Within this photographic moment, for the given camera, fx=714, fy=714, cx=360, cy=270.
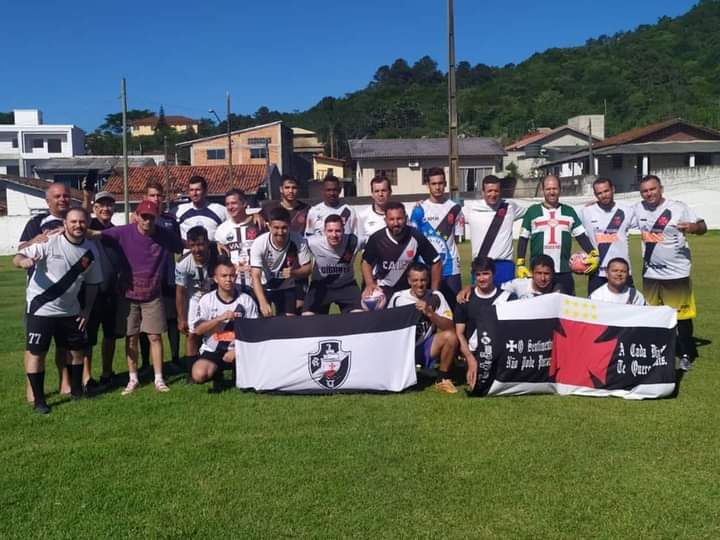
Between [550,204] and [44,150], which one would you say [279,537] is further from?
[44,150]

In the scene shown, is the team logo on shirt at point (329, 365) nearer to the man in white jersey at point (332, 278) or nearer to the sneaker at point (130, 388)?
the man in white jersey at point (332, 278)

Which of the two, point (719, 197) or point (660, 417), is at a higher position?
point (719, 197)

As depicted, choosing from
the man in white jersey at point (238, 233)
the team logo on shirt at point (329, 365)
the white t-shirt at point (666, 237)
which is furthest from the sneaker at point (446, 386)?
the white t-shirt at point (666, 237)

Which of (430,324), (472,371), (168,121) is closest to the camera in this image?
(472,371)

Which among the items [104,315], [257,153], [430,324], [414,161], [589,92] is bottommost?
[430,324]

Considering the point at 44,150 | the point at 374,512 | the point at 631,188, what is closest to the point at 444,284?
the point at 374,512

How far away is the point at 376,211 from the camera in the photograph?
25.3 feet

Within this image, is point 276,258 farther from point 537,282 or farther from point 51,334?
point 537,282

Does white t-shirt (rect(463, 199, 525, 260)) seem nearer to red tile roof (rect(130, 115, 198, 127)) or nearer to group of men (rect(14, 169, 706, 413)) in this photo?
group of men (rect(14, 169, 706, 413))

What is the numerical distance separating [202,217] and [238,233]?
666 millimetres

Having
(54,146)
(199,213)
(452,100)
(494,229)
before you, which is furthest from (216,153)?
(494,229)

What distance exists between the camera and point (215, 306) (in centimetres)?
693

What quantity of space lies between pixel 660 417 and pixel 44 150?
92530 millimetres

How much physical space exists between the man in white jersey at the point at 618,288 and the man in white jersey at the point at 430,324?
145 centimetres
